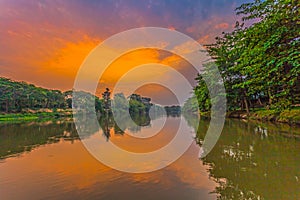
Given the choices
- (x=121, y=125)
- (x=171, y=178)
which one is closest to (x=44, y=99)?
(x=121, y=125)

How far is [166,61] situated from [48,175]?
63.4 feet

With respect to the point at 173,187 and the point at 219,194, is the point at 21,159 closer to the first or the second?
the point at 173,187

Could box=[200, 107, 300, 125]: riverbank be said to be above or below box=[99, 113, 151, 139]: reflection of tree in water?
above

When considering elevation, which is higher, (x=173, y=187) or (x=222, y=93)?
(x=222, y=93)

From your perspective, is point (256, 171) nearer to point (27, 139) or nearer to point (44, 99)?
point (27, 139)

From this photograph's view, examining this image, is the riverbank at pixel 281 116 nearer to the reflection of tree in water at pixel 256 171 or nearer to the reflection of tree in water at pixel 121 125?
the reflection of tree in water at pixel 256 171

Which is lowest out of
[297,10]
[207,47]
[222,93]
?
[222,93]

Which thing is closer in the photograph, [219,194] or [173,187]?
[219,194]

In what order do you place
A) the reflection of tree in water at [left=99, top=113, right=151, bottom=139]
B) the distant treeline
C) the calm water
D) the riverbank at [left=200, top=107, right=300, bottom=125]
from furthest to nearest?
the distant treeline
the reflection of tree in water at [left=99, top=113, right=151, bottom=139]
the riverbank at [left=200, top=107, right=300, bottom=125]
the calm water

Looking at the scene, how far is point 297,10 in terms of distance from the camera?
10266 millimetres

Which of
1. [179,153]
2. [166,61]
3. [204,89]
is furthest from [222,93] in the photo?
[179,153]

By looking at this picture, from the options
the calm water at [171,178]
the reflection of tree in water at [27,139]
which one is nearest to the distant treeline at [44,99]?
the reflection of tree in water at [27,139]

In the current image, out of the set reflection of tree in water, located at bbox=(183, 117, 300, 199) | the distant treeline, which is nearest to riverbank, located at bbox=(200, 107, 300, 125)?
reflection of tree in water, located at bbox=(183, 117, 300, 199)

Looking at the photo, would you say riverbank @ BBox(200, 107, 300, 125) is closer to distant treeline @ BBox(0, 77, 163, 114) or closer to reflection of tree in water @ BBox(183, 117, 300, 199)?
reflection of tree in water @ BBox(183, 117, 300, 199)
